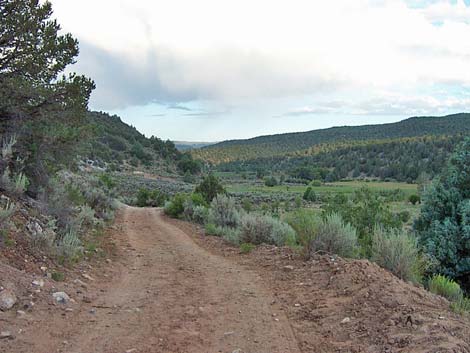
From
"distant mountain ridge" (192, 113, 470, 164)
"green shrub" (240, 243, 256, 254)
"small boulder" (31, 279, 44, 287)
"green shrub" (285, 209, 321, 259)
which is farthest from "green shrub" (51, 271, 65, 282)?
"distant mountain ridge" (192, 113, 470, 164)

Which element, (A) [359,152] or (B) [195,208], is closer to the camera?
(B) [195,208]

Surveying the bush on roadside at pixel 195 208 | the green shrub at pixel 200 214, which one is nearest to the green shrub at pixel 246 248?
the bush on roadside at pixel 195 208

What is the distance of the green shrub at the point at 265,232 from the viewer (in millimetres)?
12336

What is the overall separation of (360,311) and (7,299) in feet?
15.4

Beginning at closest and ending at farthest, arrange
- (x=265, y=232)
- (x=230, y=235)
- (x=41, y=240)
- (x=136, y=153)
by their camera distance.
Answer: (x=41, y=240) → (x=265, y=232) → (x=230, y=235) → (x=136, y=153)

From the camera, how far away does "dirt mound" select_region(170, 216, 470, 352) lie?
16.1 ft

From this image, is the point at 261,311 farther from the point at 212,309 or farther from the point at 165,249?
the point at 165,249

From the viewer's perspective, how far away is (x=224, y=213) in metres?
17.7

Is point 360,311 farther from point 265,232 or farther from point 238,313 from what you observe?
point 265,232

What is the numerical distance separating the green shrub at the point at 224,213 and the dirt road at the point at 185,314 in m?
6.77

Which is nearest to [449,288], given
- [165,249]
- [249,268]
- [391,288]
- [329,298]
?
[391,288]

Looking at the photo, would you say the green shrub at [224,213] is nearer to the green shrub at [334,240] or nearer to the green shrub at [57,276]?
the green shrub at [334,240]

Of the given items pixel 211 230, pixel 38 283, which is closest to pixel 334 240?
pixel 38 283

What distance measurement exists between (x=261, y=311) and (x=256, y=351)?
154 centimetres
